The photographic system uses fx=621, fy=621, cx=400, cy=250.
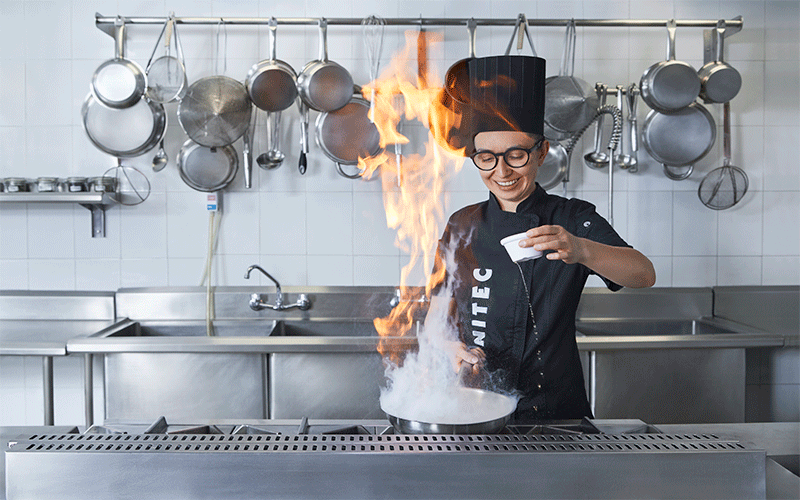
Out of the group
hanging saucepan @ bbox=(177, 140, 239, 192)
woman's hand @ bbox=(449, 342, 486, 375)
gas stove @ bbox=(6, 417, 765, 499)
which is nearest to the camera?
gas stove @ bbox=(6, 417, 765, 499)

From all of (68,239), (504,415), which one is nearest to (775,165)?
(504,415)

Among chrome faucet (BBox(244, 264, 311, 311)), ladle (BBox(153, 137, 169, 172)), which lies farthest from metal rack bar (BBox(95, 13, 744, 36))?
chrome faucet (BBox(244, 264, 311, 311))

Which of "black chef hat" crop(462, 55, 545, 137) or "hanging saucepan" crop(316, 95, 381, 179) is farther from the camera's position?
"hanging saucepan" crop(316, 95, 381, 179)

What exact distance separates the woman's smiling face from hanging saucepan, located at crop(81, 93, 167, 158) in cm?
163

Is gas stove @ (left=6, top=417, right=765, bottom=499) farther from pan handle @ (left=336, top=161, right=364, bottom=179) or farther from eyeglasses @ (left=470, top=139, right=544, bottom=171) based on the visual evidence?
pan handle @ (left=336, top=161, right=364, bottom=179)

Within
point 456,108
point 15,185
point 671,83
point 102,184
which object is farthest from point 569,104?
point 15,185

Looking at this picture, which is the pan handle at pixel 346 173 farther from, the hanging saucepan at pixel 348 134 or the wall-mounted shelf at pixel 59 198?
the wall-mounted shelf at pixel 59 198

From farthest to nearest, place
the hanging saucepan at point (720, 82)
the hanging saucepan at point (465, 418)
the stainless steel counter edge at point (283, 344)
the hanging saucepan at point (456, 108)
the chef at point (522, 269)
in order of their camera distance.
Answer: the hanging saucepan at point (720, 82) → the stainless steel counter edge at point (283, 344) → the hanging saucepan at point (456, 108) → the chef at point (522, 269) → the hanging saucepan at point (465, 418)

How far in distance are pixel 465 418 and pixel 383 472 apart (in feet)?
0.65

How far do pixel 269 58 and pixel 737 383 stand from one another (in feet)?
7.32

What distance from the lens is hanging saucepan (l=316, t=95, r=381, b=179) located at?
252 cm

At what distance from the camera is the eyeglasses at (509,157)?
4.60 ft

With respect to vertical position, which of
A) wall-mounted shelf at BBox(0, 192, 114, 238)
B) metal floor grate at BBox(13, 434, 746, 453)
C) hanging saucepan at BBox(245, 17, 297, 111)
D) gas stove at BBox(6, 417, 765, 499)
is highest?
hanging saucepan at BBox(245, 17, 297, 111)

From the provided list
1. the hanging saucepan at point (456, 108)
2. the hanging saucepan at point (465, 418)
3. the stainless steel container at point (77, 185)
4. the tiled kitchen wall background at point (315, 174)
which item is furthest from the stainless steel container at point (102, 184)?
the hanging saucepan at point (465, 418)
